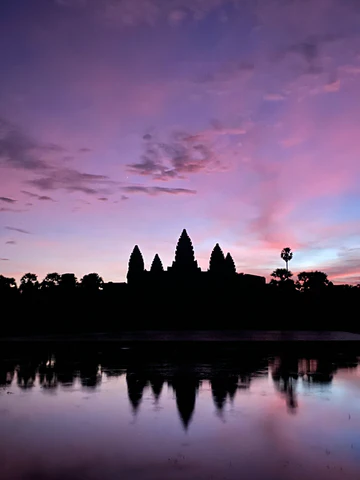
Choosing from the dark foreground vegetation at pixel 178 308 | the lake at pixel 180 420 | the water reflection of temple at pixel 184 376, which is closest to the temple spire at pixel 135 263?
the dark foreground vegetation at pixel 178 308

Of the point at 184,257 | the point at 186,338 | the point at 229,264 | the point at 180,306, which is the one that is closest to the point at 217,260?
the point at 229,264

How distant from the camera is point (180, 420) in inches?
339

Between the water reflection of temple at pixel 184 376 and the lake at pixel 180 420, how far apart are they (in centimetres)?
3

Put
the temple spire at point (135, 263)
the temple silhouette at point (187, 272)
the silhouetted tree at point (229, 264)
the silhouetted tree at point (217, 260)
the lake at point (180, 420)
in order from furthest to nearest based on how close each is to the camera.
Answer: the temple spire at point (135, 263)
the silhouetted tree at point (229, 264)
the silhouetted tree at point (217, 260)
the temple silhouette at point (187, 272)
the lake at point (180, 420)

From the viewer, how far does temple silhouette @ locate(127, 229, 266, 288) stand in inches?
2542

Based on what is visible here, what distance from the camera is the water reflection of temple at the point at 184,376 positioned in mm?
10734

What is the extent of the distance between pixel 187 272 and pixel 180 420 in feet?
201

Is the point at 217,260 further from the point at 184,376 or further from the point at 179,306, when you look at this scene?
the point at 184,376

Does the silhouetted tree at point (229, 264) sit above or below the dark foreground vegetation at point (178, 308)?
above

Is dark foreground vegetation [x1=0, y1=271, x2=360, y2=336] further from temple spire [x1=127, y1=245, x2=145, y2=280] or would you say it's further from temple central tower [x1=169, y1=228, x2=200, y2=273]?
temple spire [x1=127, y1=245, x2=145, y2=280]

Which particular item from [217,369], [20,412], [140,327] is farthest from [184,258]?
[20,412]

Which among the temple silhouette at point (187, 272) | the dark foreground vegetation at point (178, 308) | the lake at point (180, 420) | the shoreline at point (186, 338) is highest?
the temple silhouette at point (187, 272)

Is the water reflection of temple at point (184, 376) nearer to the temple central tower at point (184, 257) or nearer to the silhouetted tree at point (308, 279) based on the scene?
the temple central tower at point (184, 257)

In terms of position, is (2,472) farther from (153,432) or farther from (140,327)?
(140,327)
